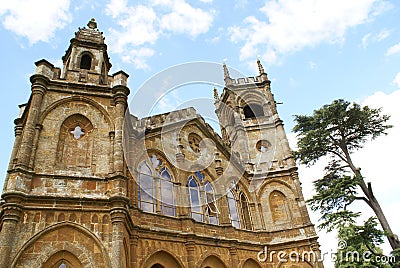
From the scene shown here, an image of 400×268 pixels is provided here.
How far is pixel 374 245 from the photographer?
13641 mm

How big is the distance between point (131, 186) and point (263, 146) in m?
12.8

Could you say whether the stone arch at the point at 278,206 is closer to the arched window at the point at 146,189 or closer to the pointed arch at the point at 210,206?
the pointed arch at the point at 210,206

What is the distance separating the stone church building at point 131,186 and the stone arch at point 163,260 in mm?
45

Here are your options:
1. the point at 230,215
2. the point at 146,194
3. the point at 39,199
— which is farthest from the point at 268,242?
the point at 39,199

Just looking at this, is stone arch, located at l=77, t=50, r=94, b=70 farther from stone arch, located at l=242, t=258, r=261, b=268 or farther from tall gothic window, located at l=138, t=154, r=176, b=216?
stone arch, located at l=242, t=258, r=261, b=268

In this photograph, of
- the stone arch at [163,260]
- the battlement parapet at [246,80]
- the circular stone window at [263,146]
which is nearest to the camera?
the stone arch at [163,260]

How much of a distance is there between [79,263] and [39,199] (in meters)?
2.54

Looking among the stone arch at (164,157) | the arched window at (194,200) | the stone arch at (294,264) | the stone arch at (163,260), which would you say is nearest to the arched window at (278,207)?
the stone arch at (294,264)

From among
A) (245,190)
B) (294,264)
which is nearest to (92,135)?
(245,190)

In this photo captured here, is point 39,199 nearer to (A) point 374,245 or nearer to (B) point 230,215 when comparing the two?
(B) point 230,215

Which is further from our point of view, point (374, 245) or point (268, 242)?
point (268, 242)

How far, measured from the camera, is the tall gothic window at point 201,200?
55.6 feet

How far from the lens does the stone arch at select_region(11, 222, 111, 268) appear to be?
968 centimetres

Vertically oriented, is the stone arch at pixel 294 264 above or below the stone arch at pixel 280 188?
below
